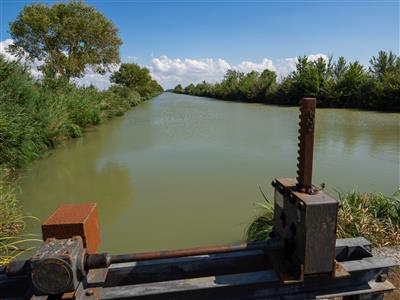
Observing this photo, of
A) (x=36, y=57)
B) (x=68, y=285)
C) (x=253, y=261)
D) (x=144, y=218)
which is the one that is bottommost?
(x=144, y=218)

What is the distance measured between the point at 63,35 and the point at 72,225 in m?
22.7

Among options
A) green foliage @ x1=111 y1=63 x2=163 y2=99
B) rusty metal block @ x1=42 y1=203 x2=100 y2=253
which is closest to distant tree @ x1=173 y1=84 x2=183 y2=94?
green foliage @ x1=111 y1=63 x2=163 y2=99

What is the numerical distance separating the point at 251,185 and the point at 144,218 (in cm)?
190

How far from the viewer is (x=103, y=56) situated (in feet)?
75.2

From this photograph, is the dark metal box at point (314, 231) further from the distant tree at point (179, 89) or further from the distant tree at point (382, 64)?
the distant tree at point (179, 89)

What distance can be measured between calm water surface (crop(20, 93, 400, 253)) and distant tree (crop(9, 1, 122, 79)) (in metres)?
13.5

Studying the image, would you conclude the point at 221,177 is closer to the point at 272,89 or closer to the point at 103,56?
the point at 103,56

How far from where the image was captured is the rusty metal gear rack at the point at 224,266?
1.25 meters

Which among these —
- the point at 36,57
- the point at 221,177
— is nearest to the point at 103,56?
the point at 36,57

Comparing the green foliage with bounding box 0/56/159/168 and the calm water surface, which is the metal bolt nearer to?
the calm water surface

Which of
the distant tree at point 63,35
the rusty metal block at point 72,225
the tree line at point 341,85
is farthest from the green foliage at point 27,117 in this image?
the tree line at point 341,85

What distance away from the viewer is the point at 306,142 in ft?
4.37

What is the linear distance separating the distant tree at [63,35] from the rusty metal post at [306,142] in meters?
22.2

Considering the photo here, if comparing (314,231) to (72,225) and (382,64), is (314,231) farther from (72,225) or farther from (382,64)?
(382,64)
